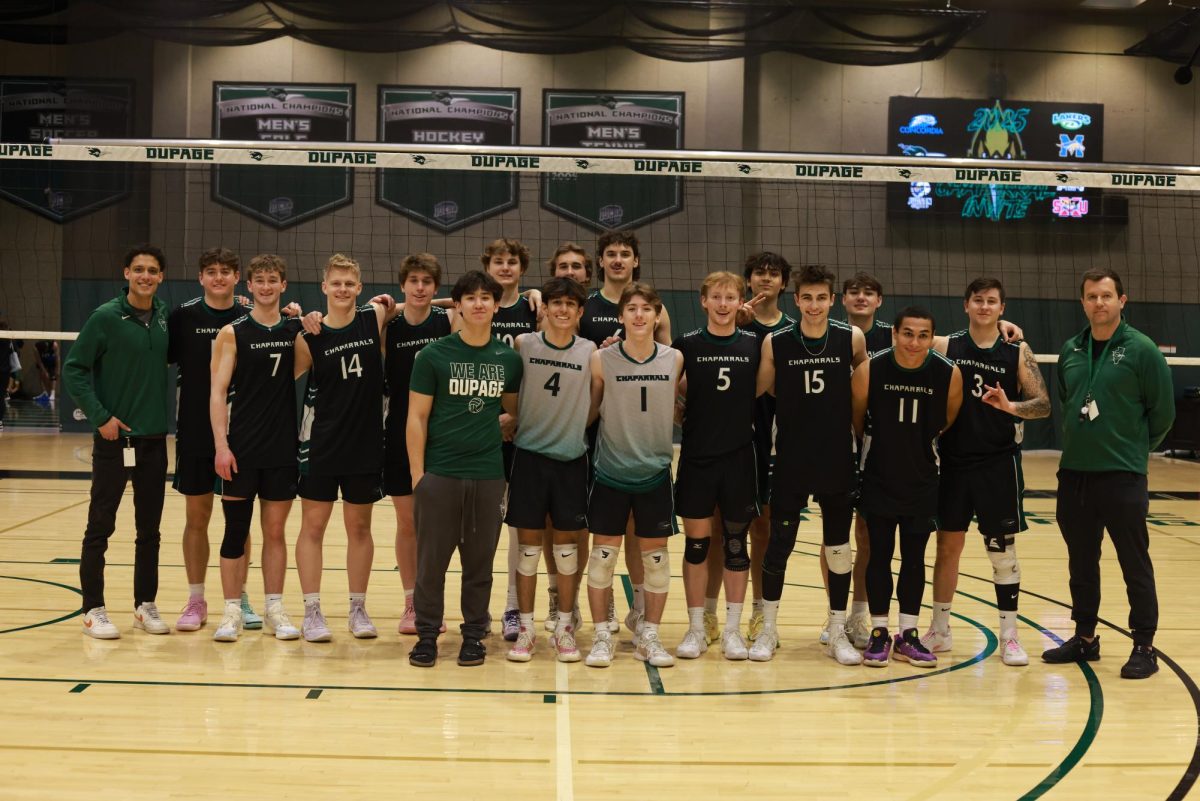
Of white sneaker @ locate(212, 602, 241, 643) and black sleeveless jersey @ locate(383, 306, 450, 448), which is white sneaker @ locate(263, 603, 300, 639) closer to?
white sneaker @ locate(212, 602, 241, 643)

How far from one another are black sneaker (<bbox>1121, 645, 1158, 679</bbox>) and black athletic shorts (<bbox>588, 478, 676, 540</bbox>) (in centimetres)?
225

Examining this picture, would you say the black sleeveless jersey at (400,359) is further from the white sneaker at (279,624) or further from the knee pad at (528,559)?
the white sneaker at (279,624)

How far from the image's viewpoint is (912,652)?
5461mm

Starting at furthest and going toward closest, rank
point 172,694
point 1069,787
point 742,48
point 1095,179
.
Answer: point 742,48, point 1095,179, point 172,694, point 1069,787

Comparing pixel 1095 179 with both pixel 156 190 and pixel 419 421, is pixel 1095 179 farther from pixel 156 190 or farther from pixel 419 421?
pixel 156 190

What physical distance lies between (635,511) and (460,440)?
34.6 inches

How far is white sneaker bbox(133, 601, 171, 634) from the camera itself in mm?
5758

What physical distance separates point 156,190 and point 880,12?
10786 millimetres

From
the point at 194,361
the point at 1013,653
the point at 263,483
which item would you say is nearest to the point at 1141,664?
the point at 1013,653

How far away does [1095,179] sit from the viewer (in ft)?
31.0

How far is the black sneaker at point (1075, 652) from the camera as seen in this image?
558 cm

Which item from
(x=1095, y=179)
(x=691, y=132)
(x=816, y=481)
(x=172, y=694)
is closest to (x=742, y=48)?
(x=691, y=132)

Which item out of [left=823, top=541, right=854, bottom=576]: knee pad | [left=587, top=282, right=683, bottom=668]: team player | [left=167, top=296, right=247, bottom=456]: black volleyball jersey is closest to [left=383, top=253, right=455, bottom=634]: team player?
[left=167, top=296, right=247, bottom=456]: black volleyball jersey

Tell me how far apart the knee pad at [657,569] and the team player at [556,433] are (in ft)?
1.14
